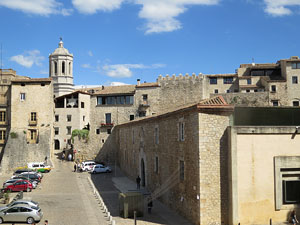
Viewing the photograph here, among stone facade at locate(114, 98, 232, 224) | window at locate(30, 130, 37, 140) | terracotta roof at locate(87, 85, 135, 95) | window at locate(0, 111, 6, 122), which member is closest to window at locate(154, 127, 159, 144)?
stone facade at locate(114, 98, 232, 224)

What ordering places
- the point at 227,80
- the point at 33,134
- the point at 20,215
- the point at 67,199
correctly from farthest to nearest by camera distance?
the point at 227,80 → the point at 33,134 → the point at 67,199 → the point at 20,215

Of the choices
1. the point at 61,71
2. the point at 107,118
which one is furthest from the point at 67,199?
the point at 61,71

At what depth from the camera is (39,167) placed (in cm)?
4494

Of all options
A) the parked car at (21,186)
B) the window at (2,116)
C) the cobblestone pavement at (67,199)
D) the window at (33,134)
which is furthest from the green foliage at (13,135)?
the parked car at (21,186)

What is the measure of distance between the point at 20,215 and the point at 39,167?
2457cm

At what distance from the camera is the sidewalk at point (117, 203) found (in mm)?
21177

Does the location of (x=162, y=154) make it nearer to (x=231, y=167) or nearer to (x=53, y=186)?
(x=231, y=167)

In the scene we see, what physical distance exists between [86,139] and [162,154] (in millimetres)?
30450

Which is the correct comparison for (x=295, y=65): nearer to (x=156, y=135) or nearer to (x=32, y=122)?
(x=156, y=135)

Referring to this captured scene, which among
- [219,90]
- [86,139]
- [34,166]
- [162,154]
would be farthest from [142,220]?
[219,90]

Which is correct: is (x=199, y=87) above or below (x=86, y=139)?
above

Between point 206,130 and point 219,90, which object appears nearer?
point 206,130

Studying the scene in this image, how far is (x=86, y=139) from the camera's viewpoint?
55281 mm

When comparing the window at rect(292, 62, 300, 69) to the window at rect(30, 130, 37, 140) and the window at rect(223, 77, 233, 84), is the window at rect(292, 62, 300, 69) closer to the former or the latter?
the window at rect(223, 77, 233, 84)
